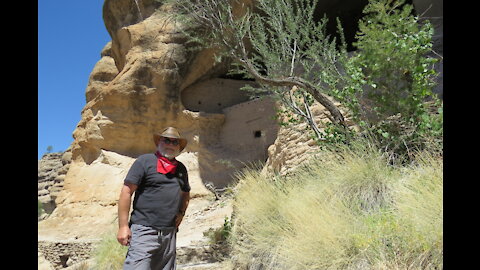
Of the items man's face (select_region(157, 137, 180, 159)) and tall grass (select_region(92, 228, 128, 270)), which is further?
tall grass (select_region(92, 228, 128, 270))

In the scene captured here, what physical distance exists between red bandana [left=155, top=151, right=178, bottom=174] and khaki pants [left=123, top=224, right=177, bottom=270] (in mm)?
421

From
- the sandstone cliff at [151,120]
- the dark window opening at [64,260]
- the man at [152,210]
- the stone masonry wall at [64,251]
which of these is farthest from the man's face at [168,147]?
the dark window opening at [64,260]

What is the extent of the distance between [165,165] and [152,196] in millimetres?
248

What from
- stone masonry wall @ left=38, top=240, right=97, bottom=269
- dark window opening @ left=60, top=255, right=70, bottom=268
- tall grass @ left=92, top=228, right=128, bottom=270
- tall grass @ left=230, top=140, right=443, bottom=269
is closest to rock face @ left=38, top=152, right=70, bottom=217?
stone masonry wall @ left=38, top=240, right=97, bottom=269

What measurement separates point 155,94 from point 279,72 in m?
5.49

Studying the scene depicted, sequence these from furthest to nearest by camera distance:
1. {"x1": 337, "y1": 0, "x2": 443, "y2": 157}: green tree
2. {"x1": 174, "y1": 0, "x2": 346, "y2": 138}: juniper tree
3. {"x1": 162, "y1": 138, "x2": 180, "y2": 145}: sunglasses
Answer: {"x1": 174, "y1": 0, "x2": 346, "y2": 138}: juniper tree < {"x1": 337, "y1": 0, "x2": 443, "y2": 157}: green tree < {"x1": 162, "y1": 138, "x2": 180, "y2": 145}: sunglasses

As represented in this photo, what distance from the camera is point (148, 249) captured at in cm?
283

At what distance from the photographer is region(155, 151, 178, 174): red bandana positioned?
299cm

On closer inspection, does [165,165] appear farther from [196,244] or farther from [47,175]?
[47,175]

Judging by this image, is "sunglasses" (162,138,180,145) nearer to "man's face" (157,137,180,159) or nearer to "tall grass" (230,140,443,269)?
"man's face" (157,137,180,159)

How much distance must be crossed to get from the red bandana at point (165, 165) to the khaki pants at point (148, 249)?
0.42 metres

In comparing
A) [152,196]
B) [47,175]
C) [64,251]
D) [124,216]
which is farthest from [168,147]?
[47,175]

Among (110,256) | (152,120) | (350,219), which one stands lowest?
(110,256)

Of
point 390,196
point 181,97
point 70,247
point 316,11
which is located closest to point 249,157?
point 181,97
